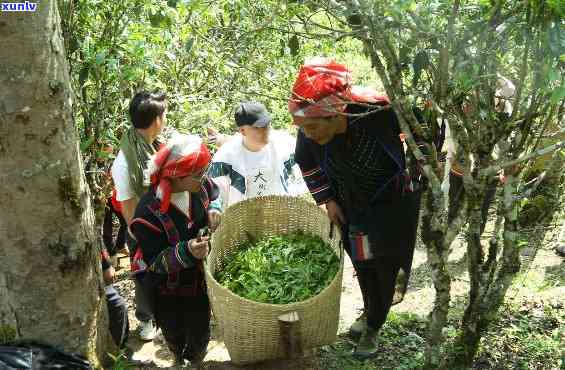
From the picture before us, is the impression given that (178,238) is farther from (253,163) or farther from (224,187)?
(253,163)

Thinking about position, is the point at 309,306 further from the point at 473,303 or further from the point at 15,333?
the point at 15,333

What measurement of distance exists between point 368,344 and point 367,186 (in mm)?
1078

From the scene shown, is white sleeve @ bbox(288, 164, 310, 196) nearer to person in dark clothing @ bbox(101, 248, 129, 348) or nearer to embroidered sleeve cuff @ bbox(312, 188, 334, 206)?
embroidered sleeve cuff @ bbox(312, 188, 334, 206)

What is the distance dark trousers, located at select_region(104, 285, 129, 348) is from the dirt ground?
9.3 inches

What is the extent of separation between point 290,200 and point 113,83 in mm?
2052

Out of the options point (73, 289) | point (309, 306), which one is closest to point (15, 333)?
point (73, 289)

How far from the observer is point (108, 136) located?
15.4ft

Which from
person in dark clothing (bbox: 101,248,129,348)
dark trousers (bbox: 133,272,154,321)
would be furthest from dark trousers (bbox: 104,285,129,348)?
dark trousers (bbox: 133,272,154,321)

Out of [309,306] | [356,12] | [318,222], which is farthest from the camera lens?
[318,222]

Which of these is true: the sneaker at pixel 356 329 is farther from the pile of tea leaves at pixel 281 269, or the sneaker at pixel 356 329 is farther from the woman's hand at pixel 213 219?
the woman's hand at pixel 213 219

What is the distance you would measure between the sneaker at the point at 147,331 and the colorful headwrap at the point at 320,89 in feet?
8.21

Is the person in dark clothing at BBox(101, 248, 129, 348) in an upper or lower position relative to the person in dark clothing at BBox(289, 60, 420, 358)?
lower

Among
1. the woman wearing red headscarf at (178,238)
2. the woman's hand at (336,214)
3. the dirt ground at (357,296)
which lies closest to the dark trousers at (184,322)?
the woman wearing red headscarf at (178,238)

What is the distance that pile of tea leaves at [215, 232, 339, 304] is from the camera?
10.5 ft
